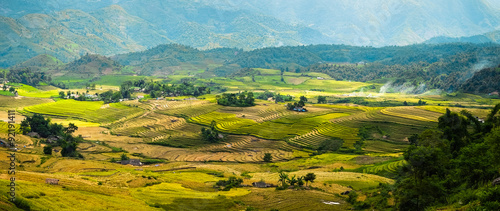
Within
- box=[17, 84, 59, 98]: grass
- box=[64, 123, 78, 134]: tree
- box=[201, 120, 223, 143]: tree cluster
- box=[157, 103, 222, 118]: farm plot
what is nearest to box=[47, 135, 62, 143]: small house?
box=[64, 123, 78, 134]: tree

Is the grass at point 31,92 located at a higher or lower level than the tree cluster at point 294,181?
higher

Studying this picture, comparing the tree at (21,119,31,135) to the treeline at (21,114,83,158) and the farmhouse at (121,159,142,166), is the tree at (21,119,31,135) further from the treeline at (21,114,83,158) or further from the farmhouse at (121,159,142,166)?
the farmhouse at (121,159,142,166)

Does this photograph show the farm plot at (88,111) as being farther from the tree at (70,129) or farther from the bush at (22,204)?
the bush at (22,204)

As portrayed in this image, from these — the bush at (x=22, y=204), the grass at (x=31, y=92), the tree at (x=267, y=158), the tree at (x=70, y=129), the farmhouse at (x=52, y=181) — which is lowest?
the tree at (x=267, y=158)

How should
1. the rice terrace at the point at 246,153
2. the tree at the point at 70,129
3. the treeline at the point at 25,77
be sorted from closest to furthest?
1. the rice terrace at the point at 246,153
2. the tree at the point at 70,129
3. the treeline at the point at 25,77

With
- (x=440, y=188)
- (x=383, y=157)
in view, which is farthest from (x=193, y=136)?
(x=440, y=188)

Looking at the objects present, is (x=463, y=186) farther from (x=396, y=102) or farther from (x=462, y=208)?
(x=396, y=102)

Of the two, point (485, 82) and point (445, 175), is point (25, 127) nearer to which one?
point (445, 175)

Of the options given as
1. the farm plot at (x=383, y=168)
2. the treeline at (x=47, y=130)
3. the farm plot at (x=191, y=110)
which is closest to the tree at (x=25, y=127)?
the treeline at (x=47, y=130)
